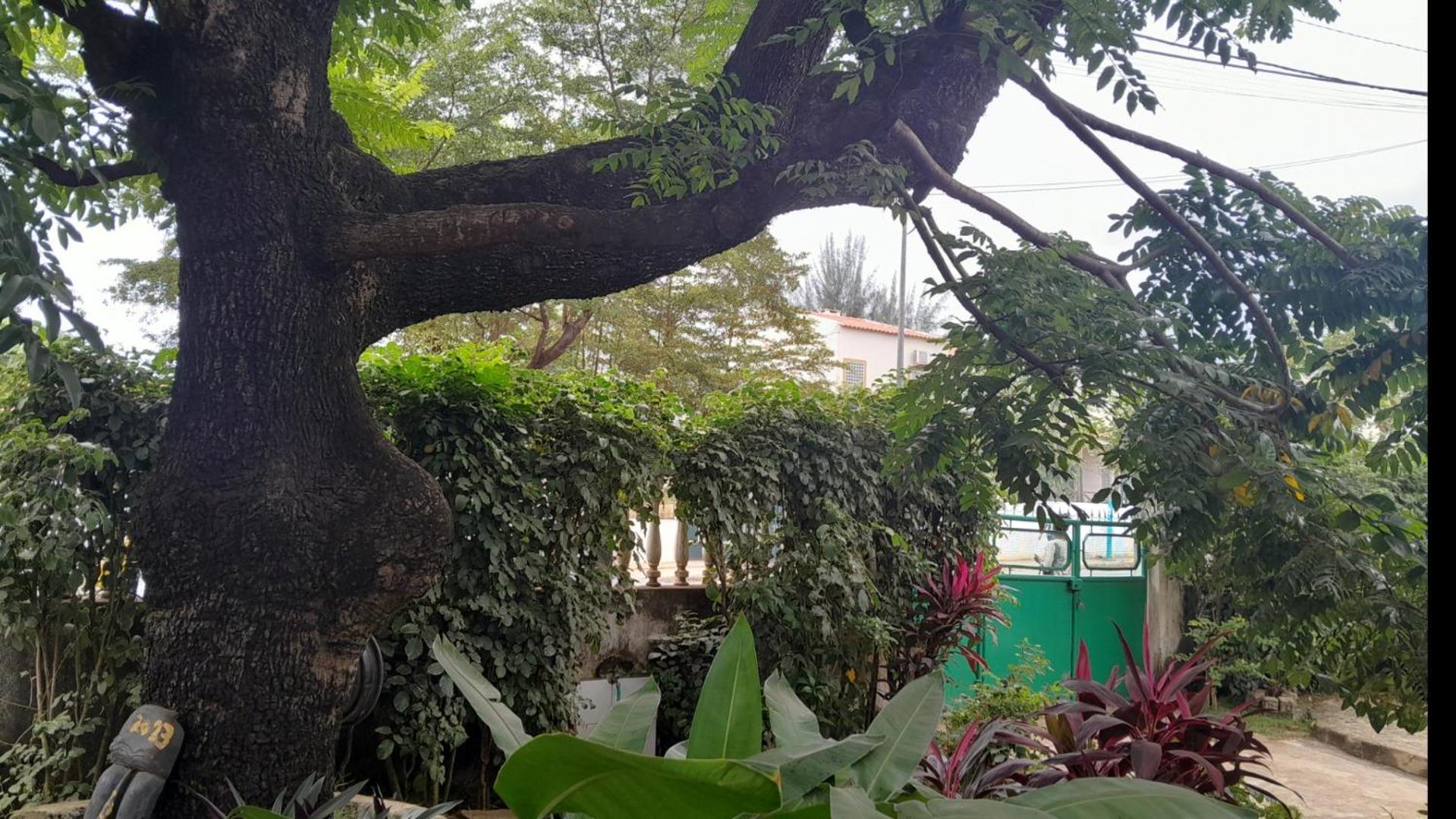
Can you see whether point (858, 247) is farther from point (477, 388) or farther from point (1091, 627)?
point (477, 388)

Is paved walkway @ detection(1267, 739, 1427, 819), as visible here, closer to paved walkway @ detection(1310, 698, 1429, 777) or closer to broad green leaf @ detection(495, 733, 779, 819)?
paved walkway @ detection(1310, 698, 1429, 777)

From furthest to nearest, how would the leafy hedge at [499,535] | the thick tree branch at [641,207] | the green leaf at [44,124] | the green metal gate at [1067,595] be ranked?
1. the green metal gate at [1067,595]
2. the leafy hedge at [499,535]
3. the thick tree branch at [641,207]
4. the green leaf at [44,124]

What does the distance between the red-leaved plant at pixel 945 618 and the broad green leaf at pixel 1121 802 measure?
394 centimetres

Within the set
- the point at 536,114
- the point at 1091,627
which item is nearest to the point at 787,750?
the point at 1091,627

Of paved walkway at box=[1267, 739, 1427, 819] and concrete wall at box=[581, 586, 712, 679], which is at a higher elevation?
concrete wall at box=[581, 586, 712, 679]

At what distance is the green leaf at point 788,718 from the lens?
1035 millimetres

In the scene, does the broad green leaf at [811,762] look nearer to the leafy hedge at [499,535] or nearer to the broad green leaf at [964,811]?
the broad green leaf at [964,811]

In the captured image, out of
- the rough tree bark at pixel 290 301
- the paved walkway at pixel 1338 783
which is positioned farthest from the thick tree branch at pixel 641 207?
the paved walkway at pixel 1338 783

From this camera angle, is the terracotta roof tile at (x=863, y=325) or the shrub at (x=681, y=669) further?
the terracotta roof tile at (x=863, y=325)

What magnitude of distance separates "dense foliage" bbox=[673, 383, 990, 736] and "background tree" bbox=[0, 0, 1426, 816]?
181 centimetres

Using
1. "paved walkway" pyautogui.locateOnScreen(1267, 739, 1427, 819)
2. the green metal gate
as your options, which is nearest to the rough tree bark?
"paved walkway" pyautogui.locateOnScreen(1267, 739, 1427, 819)

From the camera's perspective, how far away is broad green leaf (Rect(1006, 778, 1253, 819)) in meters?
0.83

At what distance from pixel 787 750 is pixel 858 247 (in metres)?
23.6

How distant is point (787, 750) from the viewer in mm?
907
